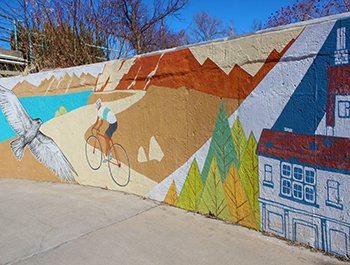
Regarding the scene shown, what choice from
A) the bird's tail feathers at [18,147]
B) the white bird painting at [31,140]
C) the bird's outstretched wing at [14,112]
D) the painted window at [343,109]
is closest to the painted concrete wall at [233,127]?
the painted window at [343,109]

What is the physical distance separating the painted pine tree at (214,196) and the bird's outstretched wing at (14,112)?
16.2 feet

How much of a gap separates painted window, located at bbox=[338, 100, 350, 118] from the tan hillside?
3.78 feet

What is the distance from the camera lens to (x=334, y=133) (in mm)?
2768

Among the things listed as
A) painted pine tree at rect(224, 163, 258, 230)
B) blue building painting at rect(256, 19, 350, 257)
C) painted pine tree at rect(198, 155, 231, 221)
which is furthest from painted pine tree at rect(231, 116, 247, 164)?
painted pine tree at rect(198, 155, 231, 221)

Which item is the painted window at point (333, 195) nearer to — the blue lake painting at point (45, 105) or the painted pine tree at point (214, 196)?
the painted pine tree at point (214, 196)

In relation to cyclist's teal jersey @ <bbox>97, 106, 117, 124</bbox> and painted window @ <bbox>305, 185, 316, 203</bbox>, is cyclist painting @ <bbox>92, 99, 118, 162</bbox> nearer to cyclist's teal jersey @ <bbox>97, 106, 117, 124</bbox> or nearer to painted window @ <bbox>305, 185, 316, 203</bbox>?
cyclist's teal jersey @ <bbox>97, 106, 117, 124</bbox>

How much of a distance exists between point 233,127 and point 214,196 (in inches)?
40.1

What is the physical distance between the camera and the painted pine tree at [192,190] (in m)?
4.11

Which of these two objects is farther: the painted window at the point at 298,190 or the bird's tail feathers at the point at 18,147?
the bird's tail feathers at the point at 18,147

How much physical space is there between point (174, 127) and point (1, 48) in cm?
866

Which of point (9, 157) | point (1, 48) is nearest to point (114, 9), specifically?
point (1, 48)

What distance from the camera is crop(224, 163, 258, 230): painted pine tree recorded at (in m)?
3.54

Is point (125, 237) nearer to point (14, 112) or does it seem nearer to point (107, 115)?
point (107, 115)

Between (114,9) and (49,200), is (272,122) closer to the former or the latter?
(49,200)
